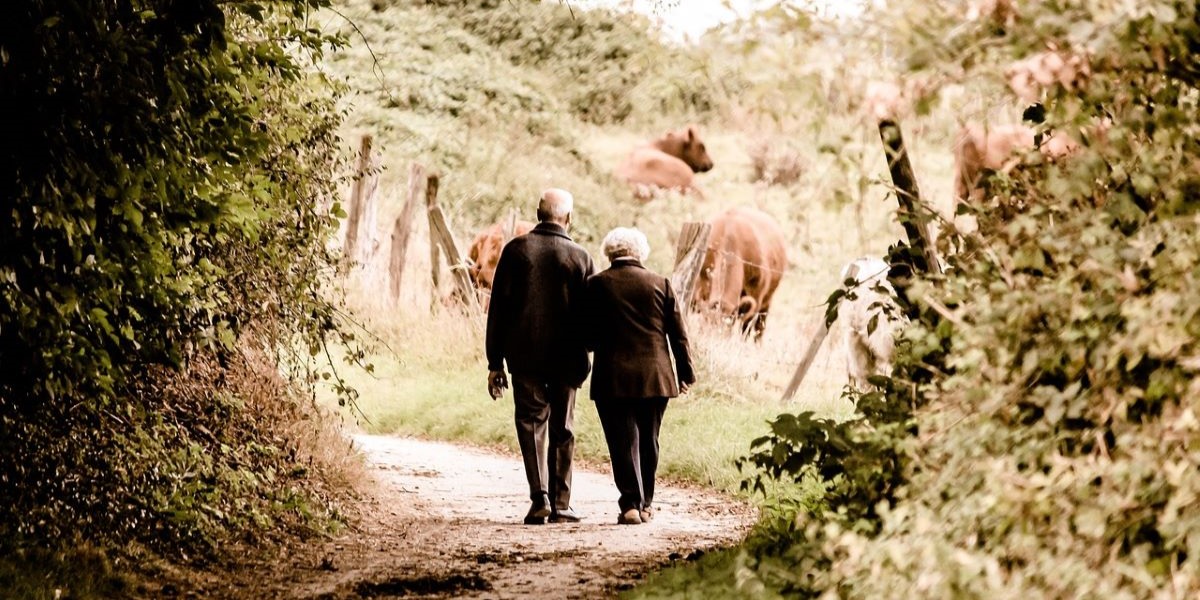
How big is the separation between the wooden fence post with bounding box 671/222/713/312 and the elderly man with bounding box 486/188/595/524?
526cm

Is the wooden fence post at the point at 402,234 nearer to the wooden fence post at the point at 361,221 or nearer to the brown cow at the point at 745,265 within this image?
the wooden fence post at the point at 361,221

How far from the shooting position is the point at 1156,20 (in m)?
3.58

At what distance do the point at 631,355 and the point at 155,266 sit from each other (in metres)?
3.63

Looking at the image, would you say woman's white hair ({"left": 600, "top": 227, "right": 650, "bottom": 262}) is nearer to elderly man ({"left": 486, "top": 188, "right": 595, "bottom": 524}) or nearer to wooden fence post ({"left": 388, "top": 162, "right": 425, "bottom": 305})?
elderly man ({"left": 486, "top": 188, "right": 595, "bottom": 524})

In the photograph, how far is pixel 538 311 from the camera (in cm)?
893

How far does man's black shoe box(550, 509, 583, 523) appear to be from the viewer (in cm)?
910

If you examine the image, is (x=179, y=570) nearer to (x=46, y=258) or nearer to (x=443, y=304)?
(x=46, y=258)

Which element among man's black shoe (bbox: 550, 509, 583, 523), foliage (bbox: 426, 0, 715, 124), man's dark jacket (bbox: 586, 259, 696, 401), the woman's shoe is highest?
foliage (bbox: 426, 0, 715, 124)

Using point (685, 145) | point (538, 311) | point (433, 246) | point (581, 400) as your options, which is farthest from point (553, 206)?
point (685, 145)

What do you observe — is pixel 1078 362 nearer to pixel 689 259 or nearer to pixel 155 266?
pixel 155 266

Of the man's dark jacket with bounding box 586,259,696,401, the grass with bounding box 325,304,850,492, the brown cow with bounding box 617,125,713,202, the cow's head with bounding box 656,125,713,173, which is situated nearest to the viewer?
the man's dark jacket with bounding box 586,259,696,401

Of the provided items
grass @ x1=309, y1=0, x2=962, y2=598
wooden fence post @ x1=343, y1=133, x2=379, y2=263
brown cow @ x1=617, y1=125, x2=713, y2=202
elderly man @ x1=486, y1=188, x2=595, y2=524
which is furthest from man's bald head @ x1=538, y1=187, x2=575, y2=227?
brown cow @ x1=617, y1=125, x2=713, y2=202

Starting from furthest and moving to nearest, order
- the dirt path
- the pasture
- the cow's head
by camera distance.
Result: 1. the cow's head
2. the dirt path
3. the pasture

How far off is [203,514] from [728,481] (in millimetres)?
4739
